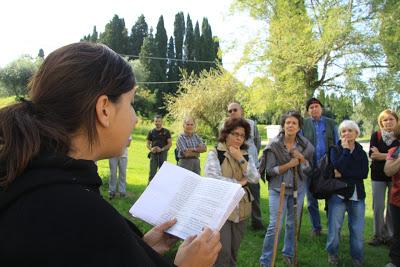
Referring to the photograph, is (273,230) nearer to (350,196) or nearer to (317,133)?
(350,196)

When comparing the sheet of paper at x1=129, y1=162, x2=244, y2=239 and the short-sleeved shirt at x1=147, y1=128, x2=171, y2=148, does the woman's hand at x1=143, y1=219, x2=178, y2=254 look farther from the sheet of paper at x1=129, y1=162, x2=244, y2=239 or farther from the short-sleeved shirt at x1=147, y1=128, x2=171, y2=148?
the short-sleeved shirt at x1=147, y1=128, x2=171, y2=148

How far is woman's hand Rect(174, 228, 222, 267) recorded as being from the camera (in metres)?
1.33

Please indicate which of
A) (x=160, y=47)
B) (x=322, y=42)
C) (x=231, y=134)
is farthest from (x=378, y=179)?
(x=160, y=47)

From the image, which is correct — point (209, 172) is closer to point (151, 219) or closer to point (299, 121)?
point (299, 121)

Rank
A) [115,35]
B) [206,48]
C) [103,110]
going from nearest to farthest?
[103,110]
[206,48]
[115,35]

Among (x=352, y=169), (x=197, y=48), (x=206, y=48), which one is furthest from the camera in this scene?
(x=197, y=48)

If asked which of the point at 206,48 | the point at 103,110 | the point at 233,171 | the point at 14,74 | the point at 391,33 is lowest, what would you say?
the point at 233,171

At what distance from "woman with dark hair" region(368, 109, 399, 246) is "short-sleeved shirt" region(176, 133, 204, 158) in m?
3.71

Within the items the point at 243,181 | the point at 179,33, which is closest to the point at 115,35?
the point at 179,33

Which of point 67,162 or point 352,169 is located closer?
point 67,162

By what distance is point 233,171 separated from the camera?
4332 millimetres

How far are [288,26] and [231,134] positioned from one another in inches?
530

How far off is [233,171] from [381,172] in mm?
2985

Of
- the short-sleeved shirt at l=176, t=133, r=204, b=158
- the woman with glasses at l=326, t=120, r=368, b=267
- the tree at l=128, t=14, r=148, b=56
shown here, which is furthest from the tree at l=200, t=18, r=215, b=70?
the woman with glasses at l=326, t=120, r=368, b=267
